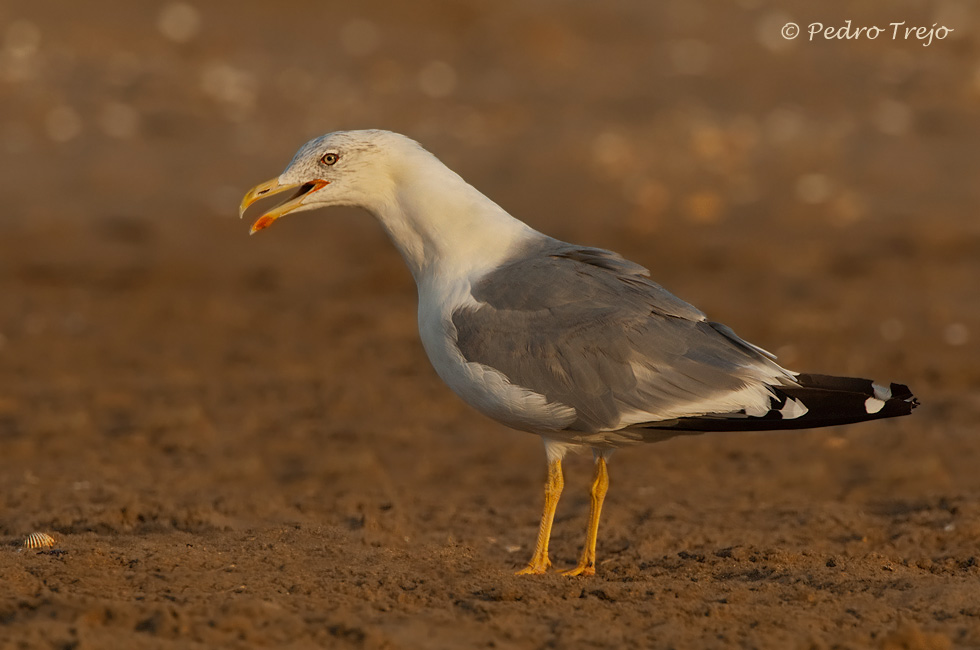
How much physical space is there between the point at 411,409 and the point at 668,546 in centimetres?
387

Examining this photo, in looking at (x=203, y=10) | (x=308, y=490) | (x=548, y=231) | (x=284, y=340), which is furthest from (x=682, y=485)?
(x=203, y=10)

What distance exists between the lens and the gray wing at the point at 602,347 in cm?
552

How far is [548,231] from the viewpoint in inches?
569

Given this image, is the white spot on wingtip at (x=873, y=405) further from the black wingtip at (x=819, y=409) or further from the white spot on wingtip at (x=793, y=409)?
the white spot on wingtip at (x=793, y=409)

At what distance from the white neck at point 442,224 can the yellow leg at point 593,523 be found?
1.17m

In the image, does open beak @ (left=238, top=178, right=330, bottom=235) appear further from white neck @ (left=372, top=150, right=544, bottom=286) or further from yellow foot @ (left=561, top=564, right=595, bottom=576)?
yellow foot @ (left=561, top=564, right=595, bottom=576)

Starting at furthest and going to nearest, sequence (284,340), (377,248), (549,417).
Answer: (377,248) < (284,340) < (549,417)

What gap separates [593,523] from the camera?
19.7 feet

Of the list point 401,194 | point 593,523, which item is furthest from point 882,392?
point 401,194

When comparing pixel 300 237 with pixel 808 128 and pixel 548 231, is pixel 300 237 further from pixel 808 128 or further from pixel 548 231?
pixel 808 128

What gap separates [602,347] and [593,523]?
971 mm

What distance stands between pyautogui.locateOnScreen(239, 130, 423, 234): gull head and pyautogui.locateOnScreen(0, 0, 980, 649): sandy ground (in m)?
1.71

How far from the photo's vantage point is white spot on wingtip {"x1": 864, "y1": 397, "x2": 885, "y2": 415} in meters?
5.36

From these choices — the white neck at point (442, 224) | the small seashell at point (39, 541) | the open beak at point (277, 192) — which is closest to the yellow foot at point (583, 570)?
the white neck at point (442, 224)
